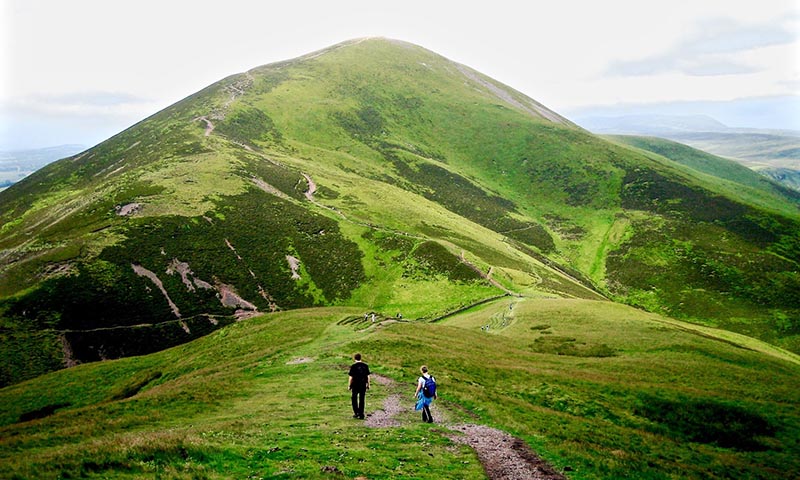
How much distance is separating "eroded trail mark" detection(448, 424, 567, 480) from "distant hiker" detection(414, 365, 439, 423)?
1.59m

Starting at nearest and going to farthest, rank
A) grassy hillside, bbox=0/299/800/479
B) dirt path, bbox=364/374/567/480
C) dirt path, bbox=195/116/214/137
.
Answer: grassy hillside, bbox=0/299/800/479, dirt path, bbox=364/374/567/480, dirt path, bbox=195/116/214/137

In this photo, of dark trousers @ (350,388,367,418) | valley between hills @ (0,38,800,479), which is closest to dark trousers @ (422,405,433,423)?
valley between hills @ (0,38,800,479)

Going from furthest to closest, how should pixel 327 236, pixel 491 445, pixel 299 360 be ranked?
pixel 327 236, pixel 299 360, pixel 491 445

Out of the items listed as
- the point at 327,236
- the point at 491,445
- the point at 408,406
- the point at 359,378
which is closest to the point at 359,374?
the point at 359,378

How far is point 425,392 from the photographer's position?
22406 millimetres

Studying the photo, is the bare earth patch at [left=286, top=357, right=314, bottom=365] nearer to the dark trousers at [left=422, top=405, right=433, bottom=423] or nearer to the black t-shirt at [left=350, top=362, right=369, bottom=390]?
the black t-shirt at [left=350, top=362, right=369, bottom=390]

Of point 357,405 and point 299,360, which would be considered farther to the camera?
point 299,360

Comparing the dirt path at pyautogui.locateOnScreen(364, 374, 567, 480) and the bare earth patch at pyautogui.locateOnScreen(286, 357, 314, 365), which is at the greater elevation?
the dirt path at pyautogui.locateOnScreen(364, 374, 567, 480)

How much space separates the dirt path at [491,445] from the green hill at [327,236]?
44.3 m

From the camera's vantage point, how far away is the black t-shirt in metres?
21.6

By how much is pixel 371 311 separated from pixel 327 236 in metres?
43.4

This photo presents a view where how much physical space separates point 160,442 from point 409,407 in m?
13.8

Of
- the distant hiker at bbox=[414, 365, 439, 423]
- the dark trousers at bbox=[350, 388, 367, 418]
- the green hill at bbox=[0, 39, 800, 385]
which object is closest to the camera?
the distant hiker at bbox=[414, 365, 439, 423]

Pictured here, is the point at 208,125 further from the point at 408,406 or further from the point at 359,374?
the point at 359,374
